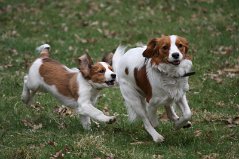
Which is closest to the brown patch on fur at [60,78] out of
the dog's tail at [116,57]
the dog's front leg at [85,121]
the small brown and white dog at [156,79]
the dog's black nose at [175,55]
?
the dog's front leg at [85,121]

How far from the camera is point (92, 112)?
8.91 metres

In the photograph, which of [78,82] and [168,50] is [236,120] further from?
[78,82]

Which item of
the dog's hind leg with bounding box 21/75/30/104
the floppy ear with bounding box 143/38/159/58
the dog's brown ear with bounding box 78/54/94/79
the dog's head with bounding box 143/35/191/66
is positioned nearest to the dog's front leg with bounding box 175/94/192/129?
the dog's head with bounding box 143/35/191/66

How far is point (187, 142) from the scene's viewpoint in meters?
8.36

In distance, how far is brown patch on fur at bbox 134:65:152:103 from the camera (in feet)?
27.4

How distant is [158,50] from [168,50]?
0.19 metres

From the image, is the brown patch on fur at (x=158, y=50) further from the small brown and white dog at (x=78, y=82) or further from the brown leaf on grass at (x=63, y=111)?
the brown leaf on grass at (x=63, y=111)

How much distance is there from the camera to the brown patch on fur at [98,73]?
352 inches

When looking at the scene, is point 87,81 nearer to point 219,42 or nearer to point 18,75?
point 18,75

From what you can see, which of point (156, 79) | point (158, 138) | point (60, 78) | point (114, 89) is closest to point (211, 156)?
point (158, 138)

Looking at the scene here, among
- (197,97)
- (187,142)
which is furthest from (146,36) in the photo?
(187,142)

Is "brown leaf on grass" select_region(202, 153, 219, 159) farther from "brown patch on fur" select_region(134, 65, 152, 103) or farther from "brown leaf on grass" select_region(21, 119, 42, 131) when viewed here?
"brown leaf on grass" select_region(21, 119, 42, 131)

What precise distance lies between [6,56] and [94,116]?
22.0 feet

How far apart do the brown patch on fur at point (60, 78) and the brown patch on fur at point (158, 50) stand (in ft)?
5.32
